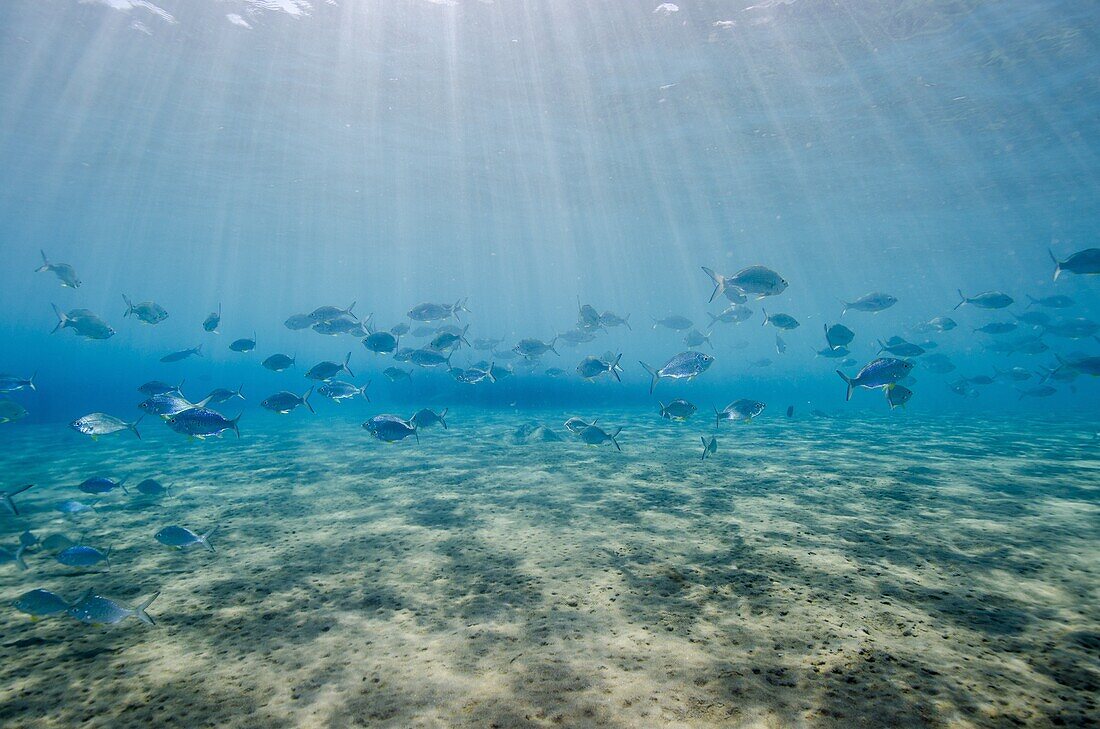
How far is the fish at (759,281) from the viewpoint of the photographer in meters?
8.20

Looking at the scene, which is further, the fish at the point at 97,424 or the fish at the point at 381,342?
the fish at the point at 381,342

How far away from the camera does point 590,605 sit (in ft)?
13.2

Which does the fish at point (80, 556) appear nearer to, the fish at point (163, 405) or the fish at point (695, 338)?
the fish at point (163, 405)

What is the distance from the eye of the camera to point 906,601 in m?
3.91

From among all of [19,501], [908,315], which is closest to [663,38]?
[19,501]

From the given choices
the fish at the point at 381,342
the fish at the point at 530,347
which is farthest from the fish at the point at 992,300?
the fish at the point at 381,342

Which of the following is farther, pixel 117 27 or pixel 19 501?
pixel 117 27

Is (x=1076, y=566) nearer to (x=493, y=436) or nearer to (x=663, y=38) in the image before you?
(x=493, y=436)

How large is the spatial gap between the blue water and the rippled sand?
4 cm

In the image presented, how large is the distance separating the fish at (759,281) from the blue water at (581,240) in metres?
3.38

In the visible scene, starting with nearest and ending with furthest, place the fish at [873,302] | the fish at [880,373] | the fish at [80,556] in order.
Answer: the fish at [80,556] < the fish at [880,373] < the fish at [873,302]

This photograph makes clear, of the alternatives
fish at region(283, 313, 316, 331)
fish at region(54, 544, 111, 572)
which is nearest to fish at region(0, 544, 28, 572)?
fish at region(54, 544, 111, 572)

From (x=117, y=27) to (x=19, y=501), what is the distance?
1830 cm

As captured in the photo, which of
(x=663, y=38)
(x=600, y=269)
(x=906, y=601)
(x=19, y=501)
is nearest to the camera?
(x=906, y=601)
